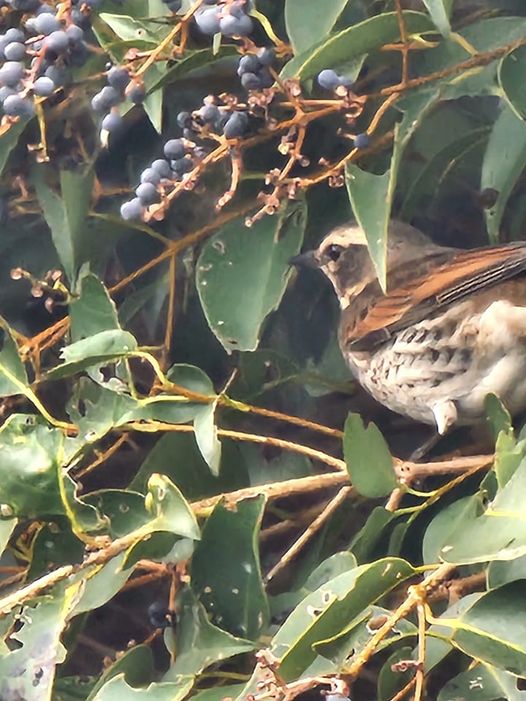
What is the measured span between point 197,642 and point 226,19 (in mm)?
653

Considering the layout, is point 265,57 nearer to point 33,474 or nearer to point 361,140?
point 361,140

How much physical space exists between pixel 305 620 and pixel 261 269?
0.54m

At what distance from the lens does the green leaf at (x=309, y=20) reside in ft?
4.61

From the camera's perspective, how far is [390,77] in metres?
1.63

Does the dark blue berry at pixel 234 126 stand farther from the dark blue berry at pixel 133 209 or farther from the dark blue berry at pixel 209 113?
the dark blue berry at pixel 133 209

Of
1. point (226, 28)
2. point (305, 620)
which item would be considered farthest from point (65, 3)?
point (305, 620)

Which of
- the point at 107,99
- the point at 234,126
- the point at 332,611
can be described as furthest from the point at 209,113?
the point at 332,611

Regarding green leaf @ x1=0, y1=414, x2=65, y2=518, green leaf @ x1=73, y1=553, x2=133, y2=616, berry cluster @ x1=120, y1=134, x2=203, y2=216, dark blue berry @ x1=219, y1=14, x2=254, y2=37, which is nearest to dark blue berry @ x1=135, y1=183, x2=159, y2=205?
berry cluster @ x1=120, y1=134, x2=203, y2=216

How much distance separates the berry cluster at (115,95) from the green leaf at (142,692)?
63cm

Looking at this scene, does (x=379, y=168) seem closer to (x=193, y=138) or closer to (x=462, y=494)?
(x=193, y=138)

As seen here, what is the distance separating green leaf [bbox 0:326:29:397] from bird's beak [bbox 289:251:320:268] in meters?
0.40

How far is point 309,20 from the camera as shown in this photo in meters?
1.42

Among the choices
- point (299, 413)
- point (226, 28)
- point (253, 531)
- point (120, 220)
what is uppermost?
point (226, 28)

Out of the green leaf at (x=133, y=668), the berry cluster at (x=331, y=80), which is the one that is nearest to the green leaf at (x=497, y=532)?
the green leaf at (x=133, y=668)
